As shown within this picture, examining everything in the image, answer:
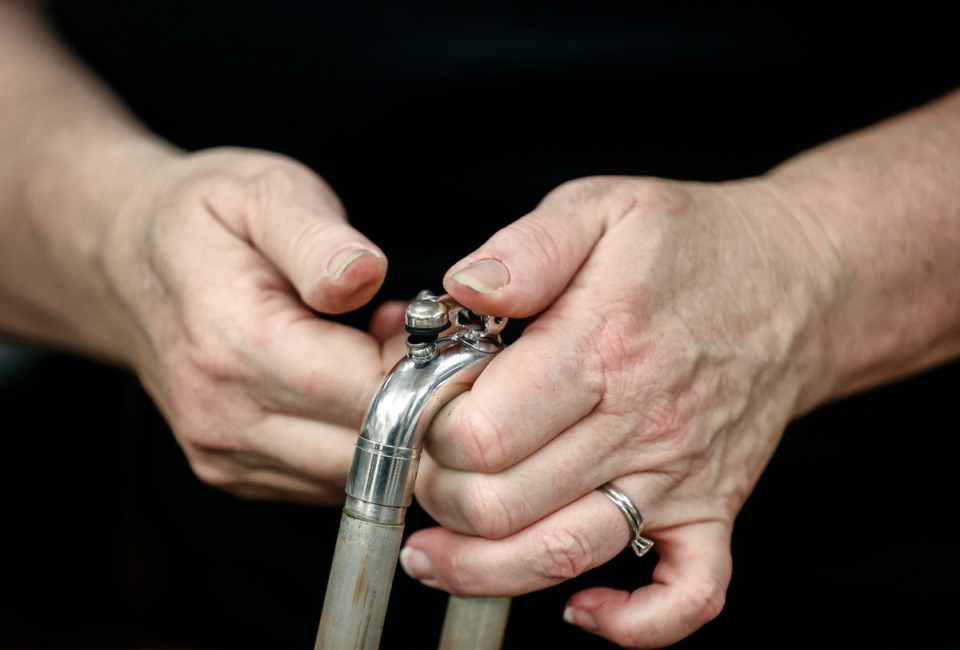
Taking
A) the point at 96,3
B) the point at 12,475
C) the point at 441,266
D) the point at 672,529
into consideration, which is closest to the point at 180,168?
the point at 441,266

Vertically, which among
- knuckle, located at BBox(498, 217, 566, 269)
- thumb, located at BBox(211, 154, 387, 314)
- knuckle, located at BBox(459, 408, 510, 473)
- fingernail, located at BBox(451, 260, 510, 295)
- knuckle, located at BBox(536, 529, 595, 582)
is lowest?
knuckle, located at BBox(536, 529, 595, 582)

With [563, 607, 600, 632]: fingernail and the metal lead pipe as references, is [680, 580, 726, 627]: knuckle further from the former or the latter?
the metal lead pipe

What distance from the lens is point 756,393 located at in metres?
0.79

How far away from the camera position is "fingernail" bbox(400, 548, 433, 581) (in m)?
0.78

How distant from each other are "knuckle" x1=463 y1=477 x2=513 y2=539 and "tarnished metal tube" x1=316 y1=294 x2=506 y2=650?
59 millimetres

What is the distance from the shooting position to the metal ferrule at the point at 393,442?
2.12 ft

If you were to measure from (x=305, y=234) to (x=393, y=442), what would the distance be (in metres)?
0.19

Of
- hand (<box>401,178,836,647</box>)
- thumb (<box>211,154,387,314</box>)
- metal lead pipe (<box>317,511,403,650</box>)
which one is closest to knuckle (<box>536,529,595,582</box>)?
hand (<box>401,178,836,647</box>)

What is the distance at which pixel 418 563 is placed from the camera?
30.7 inches

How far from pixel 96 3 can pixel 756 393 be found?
86 cm

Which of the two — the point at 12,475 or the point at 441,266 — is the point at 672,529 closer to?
the point at 441,266

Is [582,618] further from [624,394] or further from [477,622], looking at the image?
[624,394]

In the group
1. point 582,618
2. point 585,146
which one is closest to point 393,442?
point 582,618

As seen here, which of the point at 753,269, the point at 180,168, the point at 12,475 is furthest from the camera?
the point at 12,475
